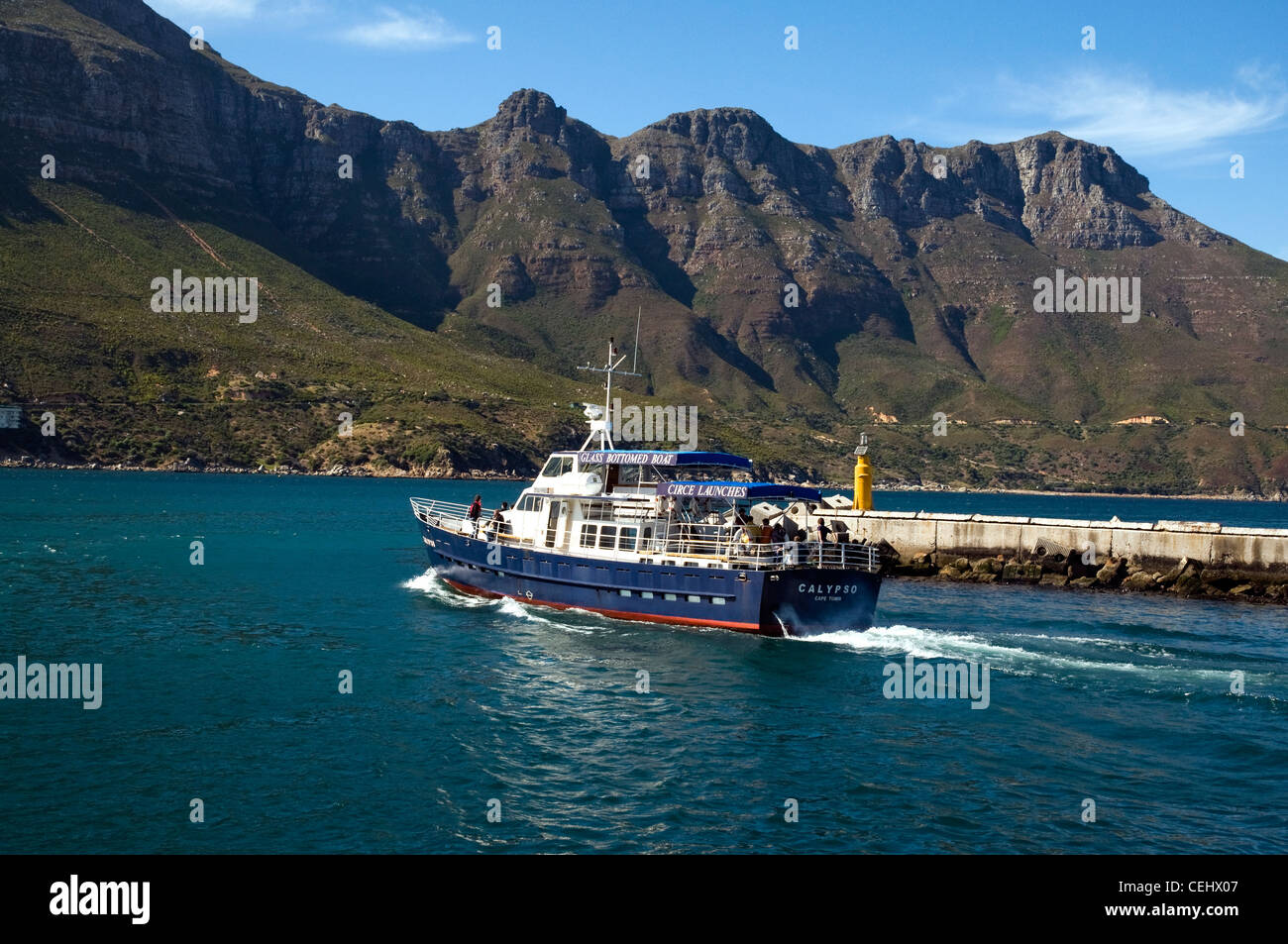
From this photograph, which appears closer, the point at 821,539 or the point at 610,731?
the point at 610,731

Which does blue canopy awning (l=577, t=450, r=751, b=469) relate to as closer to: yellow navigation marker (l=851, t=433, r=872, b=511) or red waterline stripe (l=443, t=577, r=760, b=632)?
red waterline stripe (l=443, t=577, r=760, b=632)

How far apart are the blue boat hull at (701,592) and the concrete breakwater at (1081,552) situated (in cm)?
984

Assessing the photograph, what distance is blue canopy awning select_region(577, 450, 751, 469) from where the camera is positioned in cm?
3788

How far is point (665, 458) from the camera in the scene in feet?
125

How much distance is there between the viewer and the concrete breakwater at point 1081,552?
158ft

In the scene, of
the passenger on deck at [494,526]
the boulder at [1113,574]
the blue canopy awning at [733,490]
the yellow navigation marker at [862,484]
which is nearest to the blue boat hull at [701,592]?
the passenger on deck at [494,526]

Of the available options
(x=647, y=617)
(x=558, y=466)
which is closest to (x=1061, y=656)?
(x=647, y=617)

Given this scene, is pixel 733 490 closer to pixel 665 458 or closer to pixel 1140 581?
pixel 665 458

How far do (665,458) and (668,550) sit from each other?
3.47 metres

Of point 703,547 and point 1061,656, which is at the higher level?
point 703,547

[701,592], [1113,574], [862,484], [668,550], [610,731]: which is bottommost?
[610,731]
